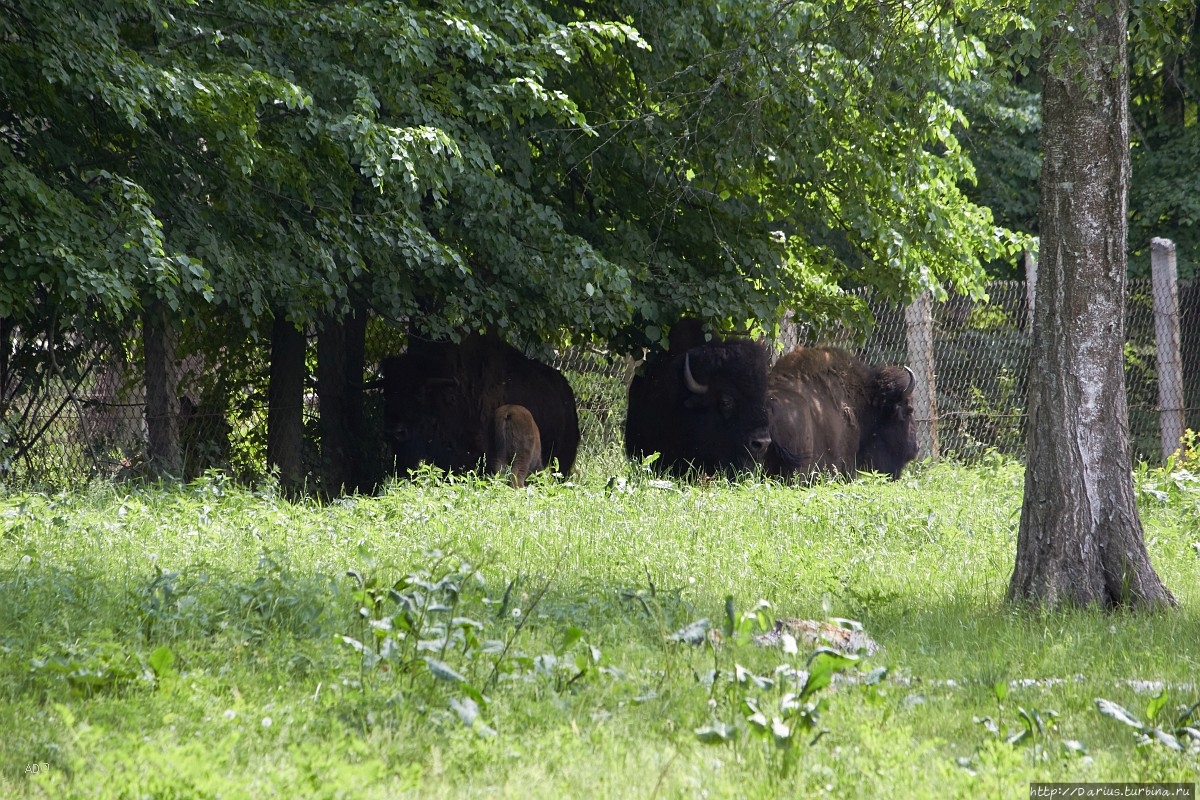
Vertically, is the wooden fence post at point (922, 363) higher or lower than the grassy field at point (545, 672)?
higher

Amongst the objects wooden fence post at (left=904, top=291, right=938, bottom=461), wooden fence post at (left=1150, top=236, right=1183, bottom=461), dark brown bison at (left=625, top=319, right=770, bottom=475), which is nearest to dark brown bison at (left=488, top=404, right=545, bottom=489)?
dark brown bison at (left=625, top=319, right=770, bottom=475)

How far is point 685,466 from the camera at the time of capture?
14.2 m

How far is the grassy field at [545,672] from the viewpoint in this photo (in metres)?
3.69

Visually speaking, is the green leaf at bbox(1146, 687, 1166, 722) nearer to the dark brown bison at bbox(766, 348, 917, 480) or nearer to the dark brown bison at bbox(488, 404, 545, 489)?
the dark brown bison at bbox(488, 404, 545, 489)

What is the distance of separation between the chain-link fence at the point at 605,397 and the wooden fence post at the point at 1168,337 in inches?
0.9

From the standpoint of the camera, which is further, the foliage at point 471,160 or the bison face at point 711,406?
the bison face at point 711,406

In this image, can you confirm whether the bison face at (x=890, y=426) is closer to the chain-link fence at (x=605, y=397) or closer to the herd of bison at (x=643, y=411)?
the chain-link fence at (x=605, y=397)

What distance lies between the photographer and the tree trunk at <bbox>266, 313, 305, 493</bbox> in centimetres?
1288

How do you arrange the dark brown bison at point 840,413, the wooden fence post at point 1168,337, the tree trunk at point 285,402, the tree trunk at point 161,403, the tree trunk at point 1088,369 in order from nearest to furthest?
the tree trunk at point 1088,369 → the tree trunk at point 161,403 → the tree trunk at point 285,402 → the dark brown bison at point 840,413 → the wooden fence post at point 1168,337

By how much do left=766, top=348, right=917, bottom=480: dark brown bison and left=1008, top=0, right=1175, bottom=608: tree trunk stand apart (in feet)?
26.1

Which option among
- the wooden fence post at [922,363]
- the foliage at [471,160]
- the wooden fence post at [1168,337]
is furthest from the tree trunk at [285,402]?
the wooden fence post at [1168,337]

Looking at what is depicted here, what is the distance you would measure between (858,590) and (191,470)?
26.9 ft

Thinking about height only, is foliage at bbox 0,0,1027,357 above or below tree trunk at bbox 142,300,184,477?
above

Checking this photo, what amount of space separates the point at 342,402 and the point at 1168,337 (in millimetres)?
9305
